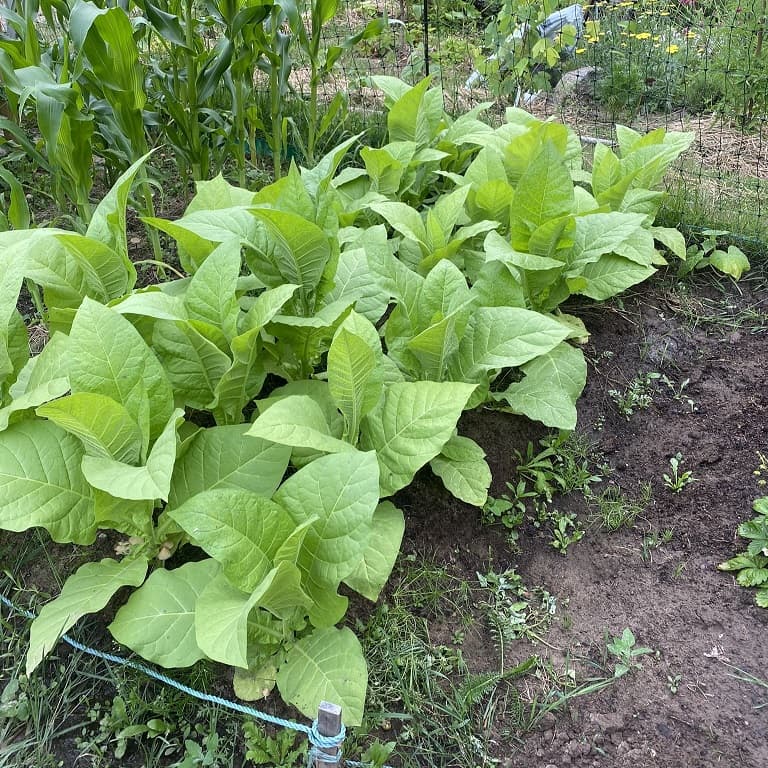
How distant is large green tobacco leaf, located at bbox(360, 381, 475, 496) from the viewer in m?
1.77

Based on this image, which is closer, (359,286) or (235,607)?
(235,607)

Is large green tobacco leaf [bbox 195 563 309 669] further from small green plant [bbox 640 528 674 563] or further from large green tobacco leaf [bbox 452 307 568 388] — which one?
small green plant [bbox 640 528 674 563]

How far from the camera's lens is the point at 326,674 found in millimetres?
1637

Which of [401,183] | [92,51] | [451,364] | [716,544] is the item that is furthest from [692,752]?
[92,51]

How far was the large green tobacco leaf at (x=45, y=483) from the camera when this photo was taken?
1.69 m

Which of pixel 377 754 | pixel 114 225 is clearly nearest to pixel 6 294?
pixel 114 225

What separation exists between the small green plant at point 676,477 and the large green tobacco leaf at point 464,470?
0.71m

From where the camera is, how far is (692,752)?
1.66 m

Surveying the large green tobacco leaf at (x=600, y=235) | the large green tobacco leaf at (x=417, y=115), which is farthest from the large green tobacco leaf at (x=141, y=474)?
the large green tobacco leaf at (x=417, y=115)

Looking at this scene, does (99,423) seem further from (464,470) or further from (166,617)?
(464,470)

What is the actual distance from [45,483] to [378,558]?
86 centimetres

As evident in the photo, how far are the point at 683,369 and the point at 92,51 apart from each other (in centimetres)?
259

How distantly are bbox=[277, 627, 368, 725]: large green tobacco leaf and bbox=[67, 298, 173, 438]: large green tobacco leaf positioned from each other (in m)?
0.68

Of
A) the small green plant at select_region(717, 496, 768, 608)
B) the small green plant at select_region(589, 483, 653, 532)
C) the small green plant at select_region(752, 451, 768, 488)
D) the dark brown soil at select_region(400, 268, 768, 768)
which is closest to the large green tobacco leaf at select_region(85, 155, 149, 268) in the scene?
the dark brown soil at select_region(400, 268, 768, 768)
